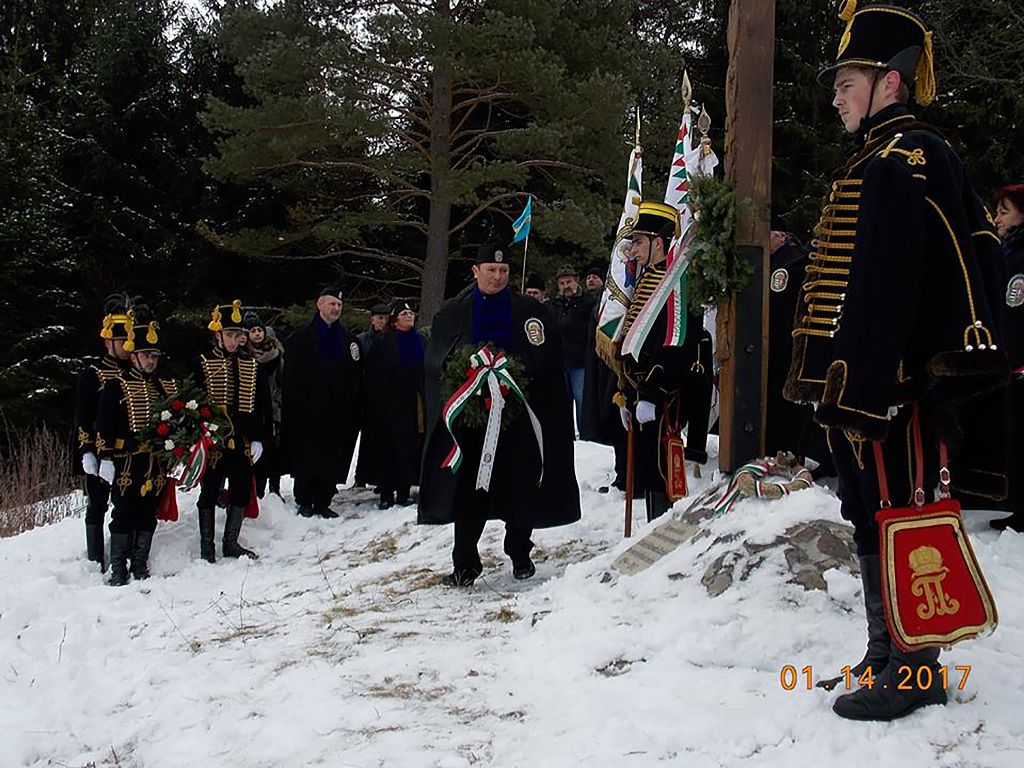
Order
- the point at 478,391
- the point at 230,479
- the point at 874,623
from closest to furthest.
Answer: the point at 874,623 < the point at 478,391 < the point at 230,479

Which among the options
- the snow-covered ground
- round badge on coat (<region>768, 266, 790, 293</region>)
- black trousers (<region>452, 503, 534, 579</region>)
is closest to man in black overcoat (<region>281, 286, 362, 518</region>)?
the snow-covered ground

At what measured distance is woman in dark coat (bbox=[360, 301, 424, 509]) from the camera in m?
10.6

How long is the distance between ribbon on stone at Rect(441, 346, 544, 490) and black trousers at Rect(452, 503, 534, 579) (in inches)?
9.3

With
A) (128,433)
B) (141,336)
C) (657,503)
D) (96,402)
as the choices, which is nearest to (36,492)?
(96,402)

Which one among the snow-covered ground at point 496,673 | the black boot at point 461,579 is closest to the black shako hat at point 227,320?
the snow-covered ground at point 496,673

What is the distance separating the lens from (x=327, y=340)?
10438 millimetres

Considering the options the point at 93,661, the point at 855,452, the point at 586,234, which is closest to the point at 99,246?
the point at 586,234

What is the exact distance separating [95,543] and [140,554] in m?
0.55

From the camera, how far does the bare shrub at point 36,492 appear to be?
1141cm

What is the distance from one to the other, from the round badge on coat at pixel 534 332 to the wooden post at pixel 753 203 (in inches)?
52.1

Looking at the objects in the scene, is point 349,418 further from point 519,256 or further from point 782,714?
point 519,256

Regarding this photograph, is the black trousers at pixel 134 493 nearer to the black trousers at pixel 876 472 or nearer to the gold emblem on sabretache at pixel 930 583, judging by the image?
the black trousers at pixel 876 472

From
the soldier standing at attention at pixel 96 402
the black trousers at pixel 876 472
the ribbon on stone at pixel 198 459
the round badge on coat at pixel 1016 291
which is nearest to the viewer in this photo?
the black trousers at pixel 876 472

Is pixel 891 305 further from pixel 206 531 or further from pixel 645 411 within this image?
pixel 206 531
